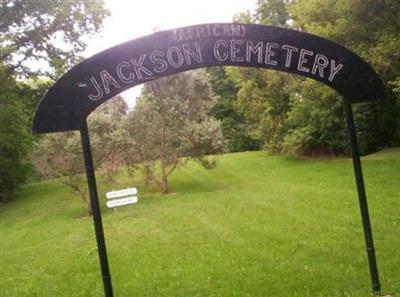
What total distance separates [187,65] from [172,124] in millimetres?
20179

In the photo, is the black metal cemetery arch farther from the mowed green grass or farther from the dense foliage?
the dense foliage

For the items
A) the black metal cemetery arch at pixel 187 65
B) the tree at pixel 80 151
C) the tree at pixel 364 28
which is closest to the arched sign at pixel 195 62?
the black metal cemetery arch at pixel 187 65

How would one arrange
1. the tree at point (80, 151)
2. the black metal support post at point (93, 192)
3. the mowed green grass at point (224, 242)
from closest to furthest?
1. the black metal support post at point (93, 192)
2. the mowed green grass at point (224, 242)
3. the tree at point (80, 151)

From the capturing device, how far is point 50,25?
25422 mm

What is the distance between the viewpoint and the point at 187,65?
7.44m

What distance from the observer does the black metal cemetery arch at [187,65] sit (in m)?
7.04

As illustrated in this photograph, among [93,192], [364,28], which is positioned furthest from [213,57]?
[364,28]

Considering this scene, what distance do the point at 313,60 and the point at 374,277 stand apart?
3.34 m

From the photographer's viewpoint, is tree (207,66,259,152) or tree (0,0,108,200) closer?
tree (0,0,108,200)

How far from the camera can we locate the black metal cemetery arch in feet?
23.1

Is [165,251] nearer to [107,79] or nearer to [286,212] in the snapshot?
[286,212]

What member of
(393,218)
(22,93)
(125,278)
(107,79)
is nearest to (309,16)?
(22,93)

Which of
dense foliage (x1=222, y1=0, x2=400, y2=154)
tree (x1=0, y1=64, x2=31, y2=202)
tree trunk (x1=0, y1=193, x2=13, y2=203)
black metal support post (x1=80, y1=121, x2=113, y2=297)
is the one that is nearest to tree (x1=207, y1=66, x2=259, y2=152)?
dense foliage (x1=222, y1=0, x2=400, y2=154)

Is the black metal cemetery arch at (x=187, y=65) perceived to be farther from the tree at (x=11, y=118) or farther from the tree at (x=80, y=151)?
the tree at (x=80, y=151)
